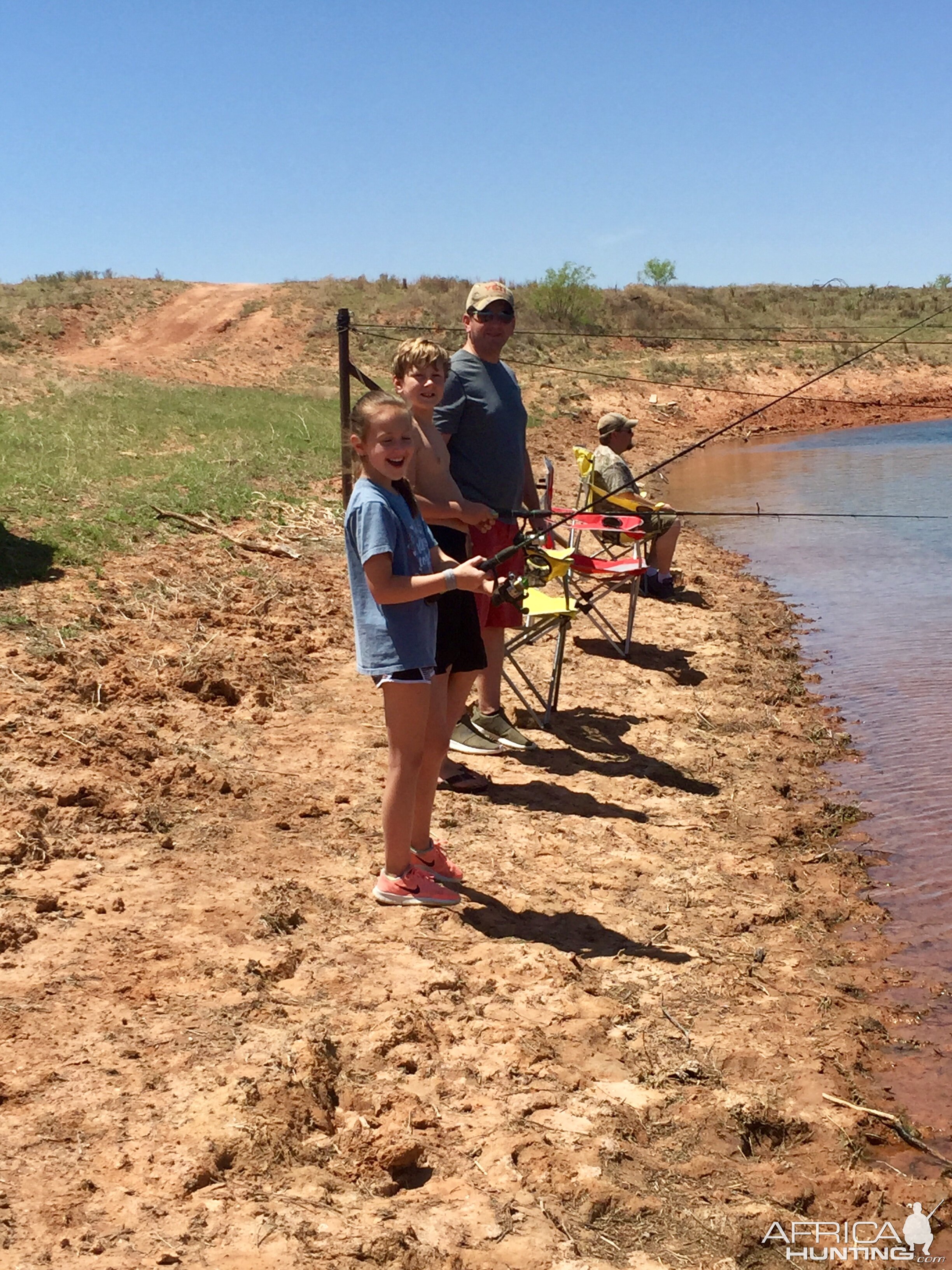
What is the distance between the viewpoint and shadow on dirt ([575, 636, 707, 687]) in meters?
7.06

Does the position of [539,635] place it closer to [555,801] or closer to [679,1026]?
[555,801]

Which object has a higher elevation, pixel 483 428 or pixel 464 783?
pixel 483 428

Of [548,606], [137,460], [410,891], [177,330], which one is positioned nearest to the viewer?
[410,891]

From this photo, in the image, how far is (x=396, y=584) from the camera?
3482mm

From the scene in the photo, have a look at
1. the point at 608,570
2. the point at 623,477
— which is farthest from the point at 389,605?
the point at 623,477

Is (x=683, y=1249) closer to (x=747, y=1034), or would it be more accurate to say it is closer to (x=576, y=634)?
(x=747, y=1034)

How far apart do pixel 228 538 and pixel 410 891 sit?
5.50 meters

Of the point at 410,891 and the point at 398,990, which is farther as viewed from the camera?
the point at 410,891

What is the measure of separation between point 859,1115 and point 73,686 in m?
3.79

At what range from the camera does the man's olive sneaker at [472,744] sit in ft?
18.4

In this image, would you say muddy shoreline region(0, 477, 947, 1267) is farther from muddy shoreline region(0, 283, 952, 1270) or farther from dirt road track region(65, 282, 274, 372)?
dirt road track region(65, 282, 274, 372)

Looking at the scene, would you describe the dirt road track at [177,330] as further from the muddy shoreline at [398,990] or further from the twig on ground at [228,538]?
the muddy shoreline at [398,990]

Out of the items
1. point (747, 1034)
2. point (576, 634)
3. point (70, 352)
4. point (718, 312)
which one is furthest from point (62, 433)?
point (718, 312)

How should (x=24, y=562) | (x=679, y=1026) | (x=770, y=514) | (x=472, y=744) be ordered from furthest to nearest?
(x=24, y=562)
(x=472, y=744)
(x=770, y=514)
(x=679, y=1026)
